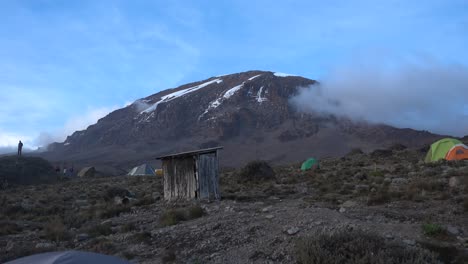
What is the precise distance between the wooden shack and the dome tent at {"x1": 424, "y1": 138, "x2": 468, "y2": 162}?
16178 mm

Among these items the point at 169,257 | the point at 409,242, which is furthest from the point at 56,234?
the point at 409,242

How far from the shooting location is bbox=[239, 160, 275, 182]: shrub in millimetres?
25109

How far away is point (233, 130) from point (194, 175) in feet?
312

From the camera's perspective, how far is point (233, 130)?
11200 cm

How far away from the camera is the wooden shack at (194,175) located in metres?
16.7

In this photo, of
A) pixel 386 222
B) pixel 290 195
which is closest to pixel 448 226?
pixel 386 222

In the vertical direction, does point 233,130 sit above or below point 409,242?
above

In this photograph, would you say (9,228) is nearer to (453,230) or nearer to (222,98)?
(453,230)

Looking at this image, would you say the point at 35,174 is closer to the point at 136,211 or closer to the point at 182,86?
the point at 136,211

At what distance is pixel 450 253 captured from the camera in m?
7.03

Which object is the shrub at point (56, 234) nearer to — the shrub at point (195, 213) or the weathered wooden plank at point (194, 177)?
the shrub at point (195, 213)

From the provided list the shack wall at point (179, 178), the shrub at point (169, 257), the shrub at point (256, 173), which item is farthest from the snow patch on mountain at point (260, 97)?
the shrub at point (169, 257)

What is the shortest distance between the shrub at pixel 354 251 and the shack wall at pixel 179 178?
10531 mm

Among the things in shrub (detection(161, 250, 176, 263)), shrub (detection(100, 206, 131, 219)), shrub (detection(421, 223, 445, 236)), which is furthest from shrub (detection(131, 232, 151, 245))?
shrub (detection(421, 223, 445, 236))
